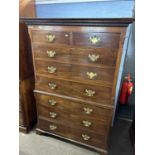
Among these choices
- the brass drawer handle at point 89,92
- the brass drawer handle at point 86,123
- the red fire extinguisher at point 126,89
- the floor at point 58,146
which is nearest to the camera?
the brass drawer handle at point 89,92

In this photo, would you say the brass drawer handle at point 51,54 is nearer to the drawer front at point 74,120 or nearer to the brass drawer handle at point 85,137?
the drawer front at point 74,120

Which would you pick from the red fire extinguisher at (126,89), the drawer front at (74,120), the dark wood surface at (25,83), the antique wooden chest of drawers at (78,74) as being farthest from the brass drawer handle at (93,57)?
the red fire extinguisher at (126,89)

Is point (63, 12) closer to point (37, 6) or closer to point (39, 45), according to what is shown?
point (37, 6)

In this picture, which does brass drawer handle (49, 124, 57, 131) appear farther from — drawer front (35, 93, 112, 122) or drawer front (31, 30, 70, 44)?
drawer front (31, 30, 70, 44)

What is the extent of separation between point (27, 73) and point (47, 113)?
0.51 meters

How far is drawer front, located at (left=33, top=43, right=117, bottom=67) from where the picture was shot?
4.10 feet

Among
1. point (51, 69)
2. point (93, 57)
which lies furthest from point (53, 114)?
point (93, 57)

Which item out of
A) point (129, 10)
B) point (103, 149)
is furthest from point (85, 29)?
point (103, 149)

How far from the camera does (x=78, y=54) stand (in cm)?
134

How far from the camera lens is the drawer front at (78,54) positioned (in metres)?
1.25

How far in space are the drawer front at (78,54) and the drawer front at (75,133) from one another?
749 mm
